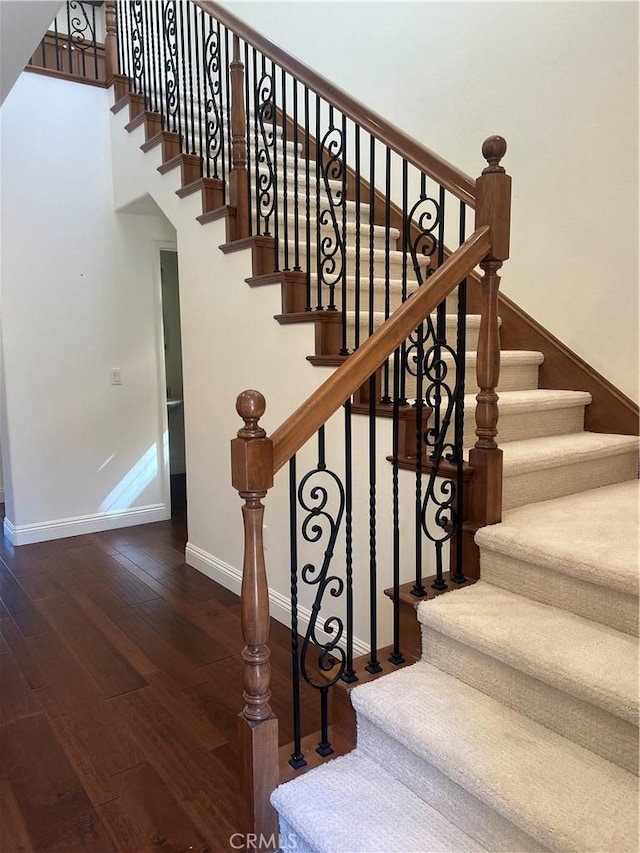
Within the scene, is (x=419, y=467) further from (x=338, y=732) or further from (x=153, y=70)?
(x=153, y=70)

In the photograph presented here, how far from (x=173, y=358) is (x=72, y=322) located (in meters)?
2.23

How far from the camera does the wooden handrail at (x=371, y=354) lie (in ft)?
5.21

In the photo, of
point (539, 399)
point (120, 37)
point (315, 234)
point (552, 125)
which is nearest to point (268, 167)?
point (315, 234)

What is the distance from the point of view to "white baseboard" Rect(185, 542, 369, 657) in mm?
2914

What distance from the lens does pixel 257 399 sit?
1497 mm

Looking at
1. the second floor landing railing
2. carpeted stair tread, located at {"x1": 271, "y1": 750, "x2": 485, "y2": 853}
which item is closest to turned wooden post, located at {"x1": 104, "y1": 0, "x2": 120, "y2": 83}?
the second floor landing railing

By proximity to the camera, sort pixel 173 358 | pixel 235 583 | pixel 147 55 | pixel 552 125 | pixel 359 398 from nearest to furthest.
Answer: pixel 359 398 → pixel 552 125 → pixel 235 583 → pixel 147 55 → pixel 173 358

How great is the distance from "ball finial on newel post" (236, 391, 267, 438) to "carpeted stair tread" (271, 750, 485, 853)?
2.95 ft

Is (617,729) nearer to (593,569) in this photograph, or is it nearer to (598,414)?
(593,569)

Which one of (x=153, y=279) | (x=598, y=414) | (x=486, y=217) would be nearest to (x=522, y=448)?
(x=598, y=414)

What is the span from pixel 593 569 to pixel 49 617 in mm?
2675

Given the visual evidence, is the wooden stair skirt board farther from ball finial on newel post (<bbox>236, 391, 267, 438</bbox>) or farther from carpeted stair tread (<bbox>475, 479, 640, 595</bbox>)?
ball finial on newel post (<bbox>236, 391, 267, 438</bbox>)

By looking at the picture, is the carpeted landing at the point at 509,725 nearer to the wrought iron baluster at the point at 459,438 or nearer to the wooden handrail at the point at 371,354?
the wrought iron baluster at the point at 459,438

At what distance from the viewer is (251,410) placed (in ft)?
4.91
